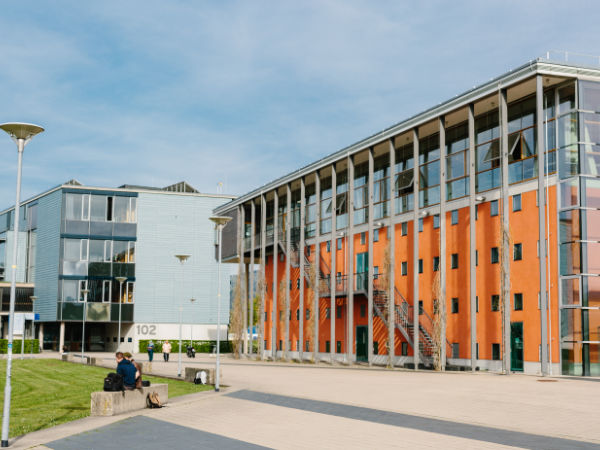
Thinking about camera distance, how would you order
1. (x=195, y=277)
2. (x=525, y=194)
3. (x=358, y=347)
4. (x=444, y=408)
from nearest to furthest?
1. (x=444, y=408)
2. (x=525, y=194)
3. (x=358, y=347)
4. (x=195, y=277)

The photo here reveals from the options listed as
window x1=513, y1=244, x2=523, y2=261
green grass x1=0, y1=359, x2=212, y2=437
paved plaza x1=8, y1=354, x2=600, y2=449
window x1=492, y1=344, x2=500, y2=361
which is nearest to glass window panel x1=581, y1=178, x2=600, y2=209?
window x1=513, y1=244, x2=523, y2=261

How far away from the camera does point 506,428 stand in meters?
13.7

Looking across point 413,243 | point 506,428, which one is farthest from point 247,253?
point 506,428

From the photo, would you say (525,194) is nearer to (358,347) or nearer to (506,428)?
(358,347)

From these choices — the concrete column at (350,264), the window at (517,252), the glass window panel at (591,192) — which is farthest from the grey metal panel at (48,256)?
the glass window panel at (591,192)

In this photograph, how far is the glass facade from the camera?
28219mm

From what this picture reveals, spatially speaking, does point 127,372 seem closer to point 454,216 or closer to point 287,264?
point 454,216

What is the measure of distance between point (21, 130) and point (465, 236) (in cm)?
2580

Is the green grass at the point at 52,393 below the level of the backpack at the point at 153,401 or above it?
below

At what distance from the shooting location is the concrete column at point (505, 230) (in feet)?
98.0

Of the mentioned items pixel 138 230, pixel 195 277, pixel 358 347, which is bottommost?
pixel 358 347

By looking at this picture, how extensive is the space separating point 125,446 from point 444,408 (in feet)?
28.1

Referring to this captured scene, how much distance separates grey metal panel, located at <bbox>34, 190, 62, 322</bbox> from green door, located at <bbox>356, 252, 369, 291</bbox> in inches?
1359

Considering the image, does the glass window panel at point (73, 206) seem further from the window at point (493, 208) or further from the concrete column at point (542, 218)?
the concrete column at point (542, 218)
